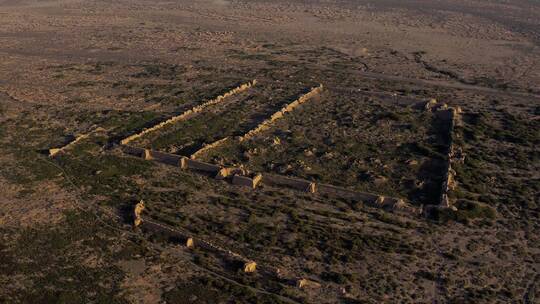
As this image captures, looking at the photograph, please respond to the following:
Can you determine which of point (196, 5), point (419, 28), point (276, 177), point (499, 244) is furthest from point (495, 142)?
point (196, 5)

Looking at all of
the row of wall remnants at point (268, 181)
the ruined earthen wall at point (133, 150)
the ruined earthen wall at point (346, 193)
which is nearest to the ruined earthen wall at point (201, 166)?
the row of wall remnants at point (268, 181)

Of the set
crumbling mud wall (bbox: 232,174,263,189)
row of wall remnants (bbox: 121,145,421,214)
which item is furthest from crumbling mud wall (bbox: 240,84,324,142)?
crumbling mud wall (bbox: 232,174,263,189)

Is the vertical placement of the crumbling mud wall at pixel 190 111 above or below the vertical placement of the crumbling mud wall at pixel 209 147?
above

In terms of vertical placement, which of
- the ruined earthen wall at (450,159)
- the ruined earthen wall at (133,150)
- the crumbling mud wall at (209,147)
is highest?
the ruined earthen wall at (450,159)

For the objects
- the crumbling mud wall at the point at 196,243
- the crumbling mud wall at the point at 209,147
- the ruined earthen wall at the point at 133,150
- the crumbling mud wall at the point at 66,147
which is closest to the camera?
the crumbling mud wall at the point at 196,243

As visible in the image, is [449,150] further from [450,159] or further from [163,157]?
[163,157]

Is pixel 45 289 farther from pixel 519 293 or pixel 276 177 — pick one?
pixel 519 293

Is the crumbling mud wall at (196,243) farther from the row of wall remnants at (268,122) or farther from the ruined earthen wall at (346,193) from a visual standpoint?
the row of wall remnants at (268,122)

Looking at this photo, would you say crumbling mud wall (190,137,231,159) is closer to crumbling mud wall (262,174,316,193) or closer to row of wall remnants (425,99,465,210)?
crumbling mud wall (262,174,316,193)
